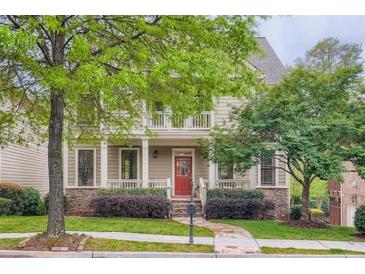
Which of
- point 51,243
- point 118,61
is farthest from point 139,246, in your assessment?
point 118,61

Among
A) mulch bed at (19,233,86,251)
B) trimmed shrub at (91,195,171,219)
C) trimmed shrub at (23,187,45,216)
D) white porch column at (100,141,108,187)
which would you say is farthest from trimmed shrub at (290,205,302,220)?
mulch bed at (19,233,86,251)

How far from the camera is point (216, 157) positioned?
12141mm

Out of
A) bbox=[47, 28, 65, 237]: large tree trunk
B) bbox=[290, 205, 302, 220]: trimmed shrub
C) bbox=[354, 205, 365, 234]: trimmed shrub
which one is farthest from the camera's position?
bbox=[290, 205, 302, 220]: trimmed shrub

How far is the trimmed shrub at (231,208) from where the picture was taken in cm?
1347

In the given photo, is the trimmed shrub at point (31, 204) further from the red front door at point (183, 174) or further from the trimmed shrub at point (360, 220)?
the trimmed shrub at point (360, 220)

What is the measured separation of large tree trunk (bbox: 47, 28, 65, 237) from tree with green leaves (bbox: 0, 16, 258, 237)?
0.06 ft

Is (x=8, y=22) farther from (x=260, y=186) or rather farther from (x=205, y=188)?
(x=260, y=186)

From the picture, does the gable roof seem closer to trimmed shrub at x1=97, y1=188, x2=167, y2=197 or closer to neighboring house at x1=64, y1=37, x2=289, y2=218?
neighboring house at x1=64, y1=37, x2=289, y2=218

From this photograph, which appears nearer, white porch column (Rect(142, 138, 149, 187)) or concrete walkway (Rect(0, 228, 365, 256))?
concrete walkway (Rect(0, 228, 365, 256))

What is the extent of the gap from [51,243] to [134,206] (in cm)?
588

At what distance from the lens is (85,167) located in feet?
51.9

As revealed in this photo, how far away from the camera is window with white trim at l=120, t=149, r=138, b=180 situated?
54.1ft

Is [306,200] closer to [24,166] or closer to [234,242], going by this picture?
[234,242]

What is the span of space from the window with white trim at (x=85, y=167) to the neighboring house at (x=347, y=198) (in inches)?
424
